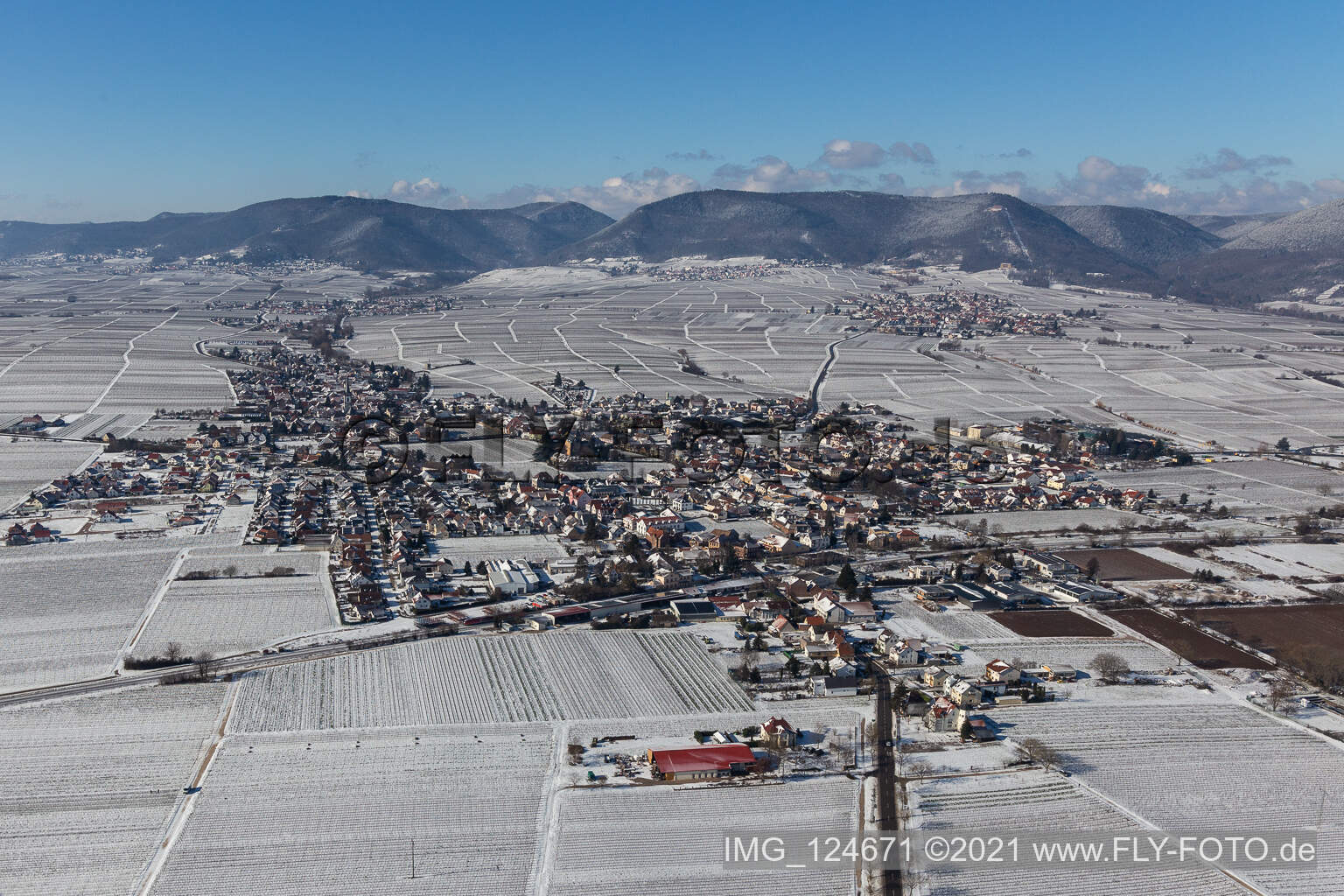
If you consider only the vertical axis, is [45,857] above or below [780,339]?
below

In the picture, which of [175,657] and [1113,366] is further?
[1113,366]

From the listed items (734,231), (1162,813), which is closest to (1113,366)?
(1162,813)

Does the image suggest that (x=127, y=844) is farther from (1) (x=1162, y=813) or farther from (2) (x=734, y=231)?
(2) (x=734, y=231)

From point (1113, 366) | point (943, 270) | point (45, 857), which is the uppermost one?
point (943, 270)

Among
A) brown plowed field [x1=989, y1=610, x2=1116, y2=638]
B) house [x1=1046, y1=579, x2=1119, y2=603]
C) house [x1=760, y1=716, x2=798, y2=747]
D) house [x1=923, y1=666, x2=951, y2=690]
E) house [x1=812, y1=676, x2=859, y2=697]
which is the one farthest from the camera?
house [x1=1046, y1=579, x2=1119, y2=603]

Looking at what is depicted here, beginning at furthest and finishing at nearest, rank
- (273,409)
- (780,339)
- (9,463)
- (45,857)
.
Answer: (780,339) → (273,409) → (9,463) → (45,857)

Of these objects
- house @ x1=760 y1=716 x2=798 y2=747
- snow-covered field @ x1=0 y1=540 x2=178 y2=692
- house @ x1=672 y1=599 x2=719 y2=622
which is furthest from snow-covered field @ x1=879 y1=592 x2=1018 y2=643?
snow-covered field @ x1=0 y1=540 x2=178 y2=692

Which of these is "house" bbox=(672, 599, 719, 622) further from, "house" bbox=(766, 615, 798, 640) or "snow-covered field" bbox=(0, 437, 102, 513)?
"snow-covered field" bbox=(0, 437, 102, 513)
